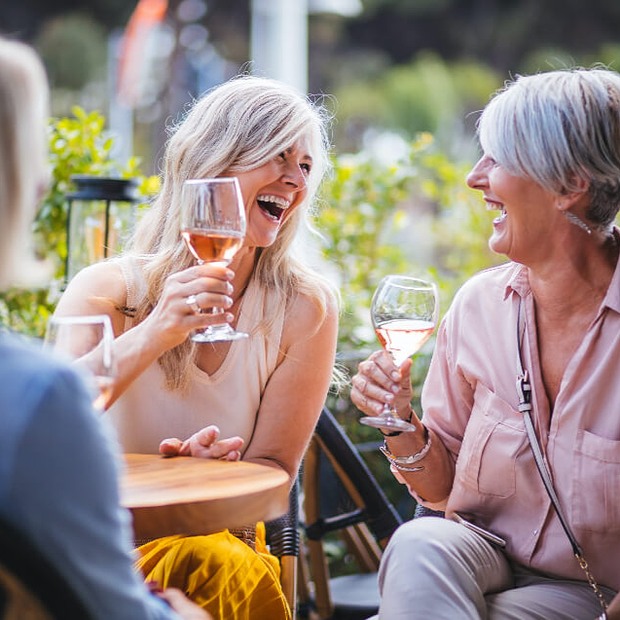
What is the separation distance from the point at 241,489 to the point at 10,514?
663 millimetres

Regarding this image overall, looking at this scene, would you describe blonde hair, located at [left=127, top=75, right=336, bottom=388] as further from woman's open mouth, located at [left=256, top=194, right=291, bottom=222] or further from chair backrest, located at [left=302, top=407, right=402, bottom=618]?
chair backrest, located at [left=302, top=407, right=402, bottom=618]

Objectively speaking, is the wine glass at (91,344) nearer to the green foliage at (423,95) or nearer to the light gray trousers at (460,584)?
the light gray trousers at (460,584)

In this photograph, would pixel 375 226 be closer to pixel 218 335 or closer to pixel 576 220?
pixel 576 220

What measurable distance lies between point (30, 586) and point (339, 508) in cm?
213

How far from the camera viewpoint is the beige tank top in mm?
2570

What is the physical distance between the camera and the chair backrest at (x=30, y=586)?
1.18 meters

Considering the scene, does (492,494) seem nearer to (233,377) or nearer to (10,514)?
(233,377)

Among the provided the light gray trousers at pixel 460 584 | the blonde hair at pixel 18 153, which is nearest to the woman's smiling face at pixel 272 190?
the light gray trousers at pixel 460 584

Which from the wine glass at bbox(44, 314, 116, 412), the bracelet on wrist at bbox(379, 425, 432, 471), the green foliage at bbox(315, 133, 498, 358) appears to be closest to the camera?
the wine glass at bbox(44, 314, 116, 412)

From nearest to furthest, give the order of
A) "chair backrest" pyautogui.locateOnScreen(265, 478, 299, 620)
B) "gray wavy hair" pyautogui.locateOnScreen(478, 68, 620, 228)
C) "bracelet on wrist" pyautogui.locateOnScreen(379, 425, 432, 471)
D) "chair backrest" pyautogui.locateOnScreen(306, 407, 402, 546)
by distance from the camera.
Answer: "gray wavy hair" pyautogui.locateOnScreen(478, 68, 620, 228)
"bracelet on wrist" pyautogui.locateOnScreen(379, 425, 432, 471)
"chair backrest" pyautogui.locateOnScreen(265, 478, 299, 620)
"chair backrest" pyautogui.locateOnScreen(306, 407, 402, 546)

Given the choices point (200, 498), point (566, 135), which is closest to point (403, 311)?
point (566, 135)

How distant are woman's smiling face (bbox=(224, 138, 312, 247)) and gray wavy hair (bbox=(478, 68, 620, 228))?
58cm

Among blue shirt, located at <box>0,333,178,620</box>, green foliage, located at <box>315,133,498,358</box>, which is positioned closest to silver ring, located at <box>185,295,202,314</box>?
blue shirt, located at <box>0,333,178,620</box>

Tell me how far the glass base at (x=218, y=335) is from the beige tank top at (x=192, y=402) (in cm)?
43
